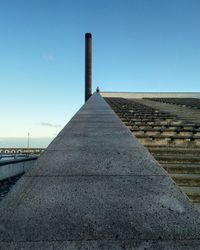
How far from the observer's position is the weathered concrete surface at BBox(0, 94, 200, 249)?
142cm

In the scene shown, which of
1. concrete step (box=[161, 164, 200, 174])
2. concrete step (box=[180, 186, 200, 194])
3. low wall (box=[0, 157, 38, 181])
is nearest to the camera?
concrete step (box=[180, 186, 200, 194])

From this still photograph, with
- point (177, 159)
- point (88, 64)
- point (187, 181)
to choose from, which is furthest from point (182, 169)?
point (88, 64)

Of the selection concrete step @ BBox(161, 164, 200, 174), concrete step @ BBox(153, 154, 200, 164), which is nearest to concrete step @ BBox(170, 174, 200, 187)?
concrete step @ BBox(161, 164, 200, 174)

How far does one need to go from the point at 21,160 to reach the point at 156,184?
496 inches

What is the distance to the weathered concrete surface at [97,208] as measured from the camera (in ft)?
4.67

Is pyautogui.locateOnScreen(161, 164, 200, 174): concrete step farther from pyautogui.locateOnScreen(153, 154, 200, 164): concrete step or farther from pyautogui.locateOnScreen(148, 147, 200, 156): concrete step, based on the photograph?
pyautogui.locateOnScreen(148, 147, 200, 156): concrete step

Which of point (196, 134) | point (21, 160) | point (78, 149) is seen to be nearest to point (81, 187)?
point (78, 149)

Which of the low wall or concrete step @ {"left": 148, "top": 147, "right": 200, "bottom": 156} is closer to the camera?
concrete step @ {"left": 148, "top": 147, "right": 200, "bottom": 156}

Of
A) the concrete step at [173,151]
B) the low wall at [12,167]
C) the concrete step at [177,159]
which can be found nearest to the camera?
the concrete step at [177,159]

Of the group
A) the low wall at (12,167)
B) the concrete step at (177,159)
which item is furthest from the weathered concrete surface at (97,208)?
the low wall at (12,167)

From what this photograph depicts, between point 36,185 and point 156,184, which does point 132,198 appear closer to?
A: point 156,184

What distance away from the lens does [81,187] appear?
6.40ft

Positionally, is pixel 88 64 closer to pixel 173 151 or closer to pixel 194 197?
pixel 173 151

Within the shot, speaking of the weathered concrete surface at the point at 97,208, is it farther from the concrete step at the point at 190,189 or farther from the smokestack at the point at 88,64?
the smokestack at the point at 88,64
